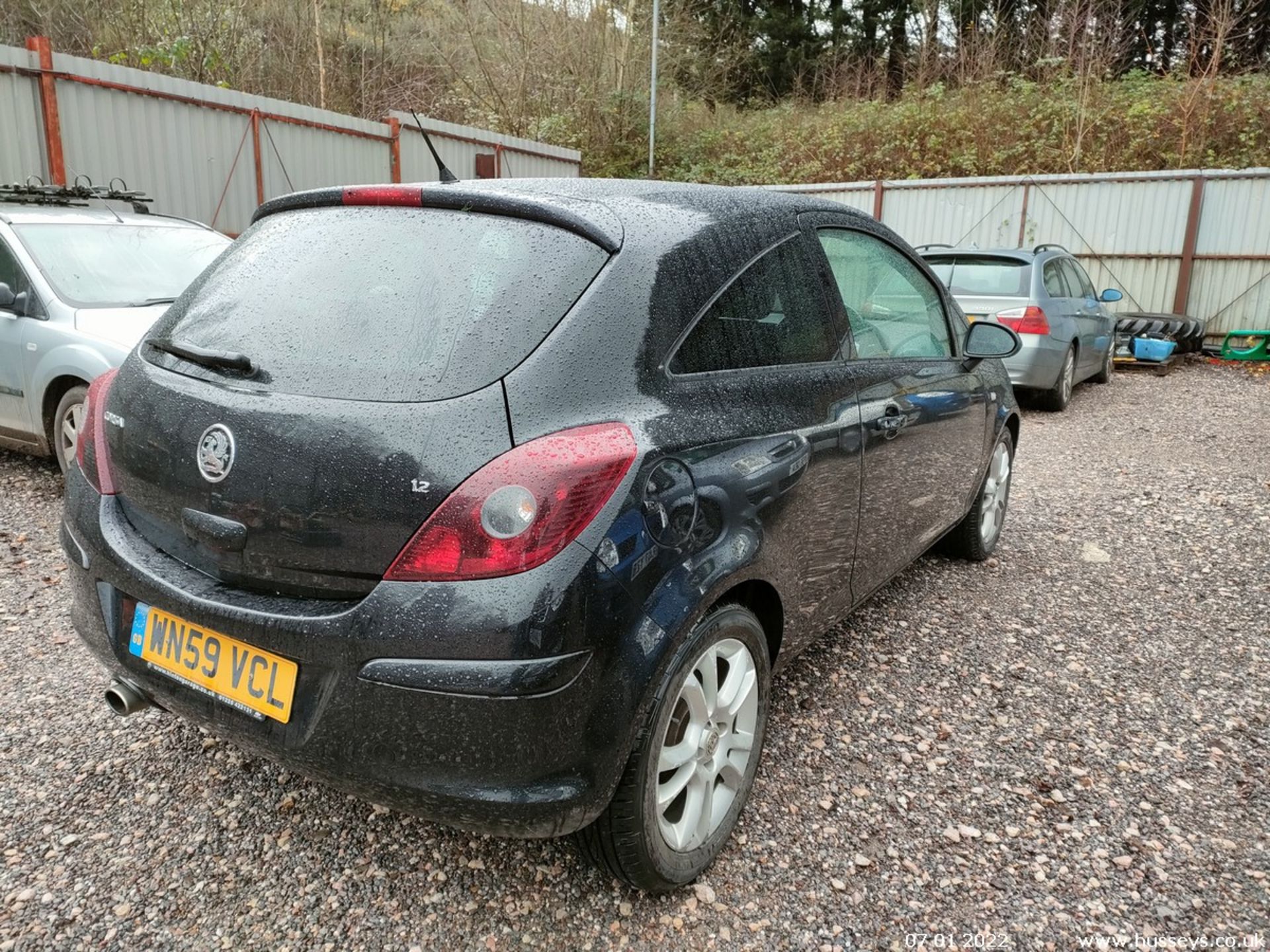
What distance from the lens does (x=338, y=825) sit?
7.55 feet

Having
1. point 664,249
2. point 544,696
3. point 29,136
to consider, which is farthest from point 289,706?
point 29,136

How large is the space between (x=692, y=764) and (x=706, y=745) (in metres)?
0.06

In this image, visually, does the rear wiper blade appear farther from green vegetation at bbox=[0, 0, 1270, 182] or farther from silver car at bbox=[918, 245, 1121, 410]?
green vegetation at bbox=[0, 0, 1270, 182]

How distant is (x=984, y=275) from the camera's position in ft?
27.4

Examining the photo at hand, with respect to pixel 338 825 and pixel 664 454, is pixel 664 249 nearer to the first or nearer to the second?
pixel 664 454

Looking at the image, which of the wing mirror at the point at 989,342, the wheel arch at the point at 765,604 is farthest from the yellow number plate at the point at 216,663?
the wing mirror at the point at 989,342

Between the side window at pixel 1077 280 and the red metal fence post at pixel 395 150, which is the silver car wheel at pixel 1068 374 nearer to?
the side window at pixel 1077 280

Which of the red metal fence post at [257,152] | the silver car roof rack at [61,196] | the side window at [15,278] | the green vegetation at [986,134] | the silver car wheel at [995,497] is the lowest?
the silver car wheel at [995,497]

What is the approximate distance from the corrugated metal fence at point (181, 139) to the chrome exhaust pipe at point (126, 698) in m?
5.24

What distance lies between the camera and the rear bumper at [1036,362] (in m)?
8.09

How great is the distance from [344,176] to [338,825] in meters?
10.8

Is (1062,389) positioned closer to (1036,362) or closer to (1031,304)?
(1036,362)

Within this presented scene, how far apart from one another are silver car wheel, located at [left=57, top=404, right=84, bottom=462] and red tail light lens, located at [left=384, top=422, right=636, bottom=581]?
3817 millimetres

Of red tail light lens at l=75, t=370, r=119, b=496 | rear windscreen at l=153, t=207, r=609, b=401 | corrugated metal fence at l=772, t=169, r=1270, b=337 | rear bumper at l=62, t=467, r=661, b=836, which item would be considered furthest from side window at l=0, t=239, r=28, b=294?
corrugated metal fence at l=772, t=169, r=1270, b=337
